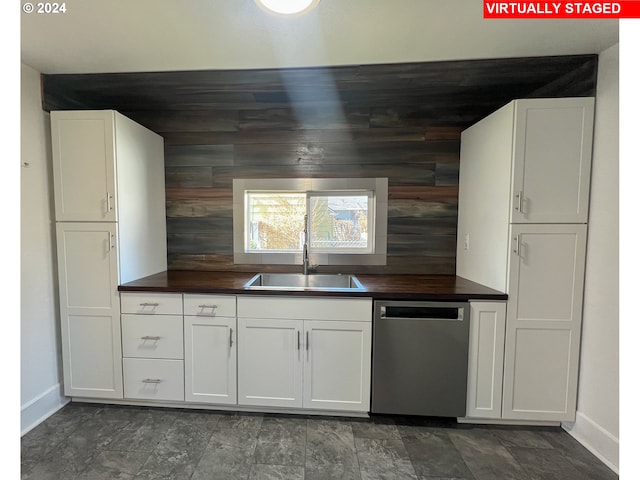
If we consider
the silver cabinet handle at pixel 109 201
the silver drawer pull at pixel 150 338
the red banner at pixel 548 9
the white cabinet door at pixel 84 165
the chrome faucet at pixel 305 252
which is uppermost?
the red banner at pixel 548 9

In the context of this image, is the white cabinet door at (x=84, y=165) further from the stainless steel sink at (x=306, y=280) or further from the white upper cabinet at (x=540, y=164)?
the white upper cabinet at (x=540, y=164)

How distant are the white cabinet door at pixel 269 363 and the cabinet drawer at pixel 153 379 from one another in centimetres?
45

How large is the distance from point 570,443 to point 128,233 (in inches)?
128

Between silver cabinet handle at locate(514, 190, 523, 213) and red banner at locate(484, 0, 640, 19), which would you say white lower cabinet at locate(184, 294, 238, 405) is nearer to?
silver cabinet handle at locate(514, 190, 523, 213)

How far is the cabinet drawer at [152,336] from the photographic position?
1.85m

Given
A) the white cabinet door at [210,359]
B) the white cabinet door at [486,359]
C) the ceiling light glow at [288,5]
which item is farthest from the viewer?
the white cabinet door at [210,359]

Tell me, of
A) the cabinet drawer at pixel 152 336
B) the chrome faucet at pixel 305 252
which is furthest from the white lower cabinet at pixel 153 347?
the chrome faucet at pixel 305 252

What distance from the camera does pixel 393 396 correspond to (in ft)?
5.80

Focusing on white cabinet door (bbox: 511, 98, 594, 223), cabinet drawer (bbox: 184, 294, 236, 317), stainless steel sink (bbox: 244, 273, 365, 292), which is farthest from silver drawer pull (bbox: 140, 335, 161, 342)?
white cabinet door (bbox: 511, 98, 594, 223)
